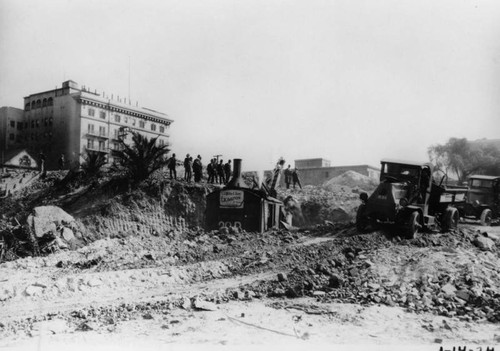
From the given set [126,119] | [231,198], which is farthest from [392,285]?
[126,119]

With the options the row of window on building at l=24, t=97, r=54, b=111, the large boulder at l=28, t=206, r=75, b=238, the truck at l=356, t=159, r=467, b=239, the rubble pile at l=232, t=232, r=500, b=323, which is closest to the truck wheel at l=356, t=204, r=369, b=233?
the truck at l=356, t=159, r=467, b=239

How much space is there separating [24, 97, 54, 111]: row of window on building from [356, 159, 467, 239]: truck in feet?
147

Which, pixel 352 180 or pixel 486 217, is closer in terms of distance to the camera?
pixel 486 217

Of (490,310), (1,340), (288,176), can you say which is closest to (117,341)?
(1,340)

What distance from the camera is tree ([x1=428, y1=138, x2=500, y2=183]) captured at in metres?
39.0

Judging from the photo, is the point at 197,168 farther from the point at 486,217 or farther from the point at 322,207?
the point at 486,217

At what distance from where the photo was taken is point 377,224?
13.9 meters

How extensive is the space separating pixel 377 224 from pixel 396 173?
72.8 inches

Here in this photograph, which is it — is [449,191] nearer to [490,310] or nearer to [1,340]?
[490,310]

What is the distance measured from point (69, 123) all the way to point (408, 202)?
1694 inches

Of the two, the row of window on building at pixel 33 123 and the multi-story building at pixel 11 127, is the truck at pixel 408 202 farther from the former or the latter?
the multi-story building at pixel 11 127

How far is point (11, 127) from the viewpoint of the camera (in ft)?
165

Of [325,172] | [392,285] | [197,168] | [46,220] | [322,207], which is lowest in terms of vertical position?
[392,285]

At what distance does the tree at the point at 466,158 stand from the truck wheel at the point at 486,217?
23.0 metres
